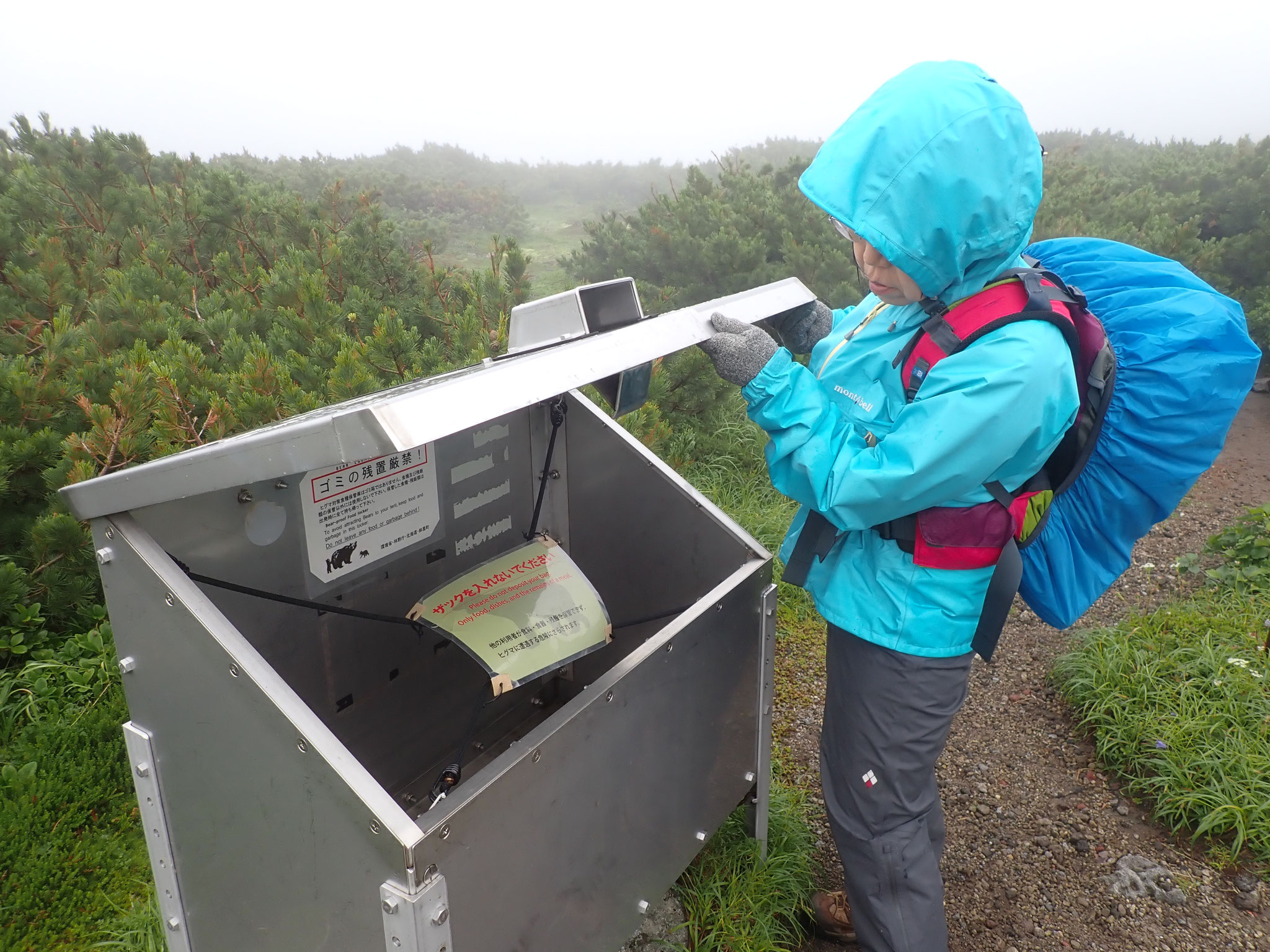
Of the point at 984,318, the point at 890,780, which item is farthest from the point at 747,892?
the point at 984,318

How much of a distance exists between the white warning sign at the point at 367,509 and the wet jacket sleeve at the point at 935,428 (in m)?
0.72

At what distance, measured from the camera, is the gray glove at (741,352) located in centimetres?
144

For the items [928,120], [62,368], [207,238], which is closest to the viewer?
[928,120]

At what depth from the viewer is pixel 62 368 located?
112 inches

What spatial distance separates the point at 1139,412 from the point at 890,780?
814mm

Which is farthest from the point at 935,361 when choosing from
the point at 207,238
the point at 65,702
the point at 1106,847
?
the point at 207,238

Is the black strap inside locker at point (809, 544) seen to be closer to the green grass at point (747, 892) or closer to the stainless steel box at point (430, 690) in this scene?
the stainless steel box at point (430, 690)

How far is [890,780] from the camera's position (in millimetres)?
1643

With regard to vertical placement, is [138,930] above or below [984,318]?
below

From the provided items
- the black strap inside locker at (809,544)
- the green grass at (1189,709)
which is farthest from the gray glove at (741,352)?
the green grass at (1189,709)

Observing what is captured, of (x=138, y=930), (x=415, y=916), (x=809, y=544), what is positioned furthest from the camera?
(x=138, y=930)

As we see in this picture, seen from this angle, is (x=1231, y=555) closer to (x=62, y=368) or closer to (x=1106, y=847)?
(x=1106, y=847)

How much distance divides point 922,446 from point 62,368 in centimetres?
286

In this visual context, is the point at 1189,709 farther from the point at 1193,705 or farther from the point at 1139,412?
the point at 1139,412
